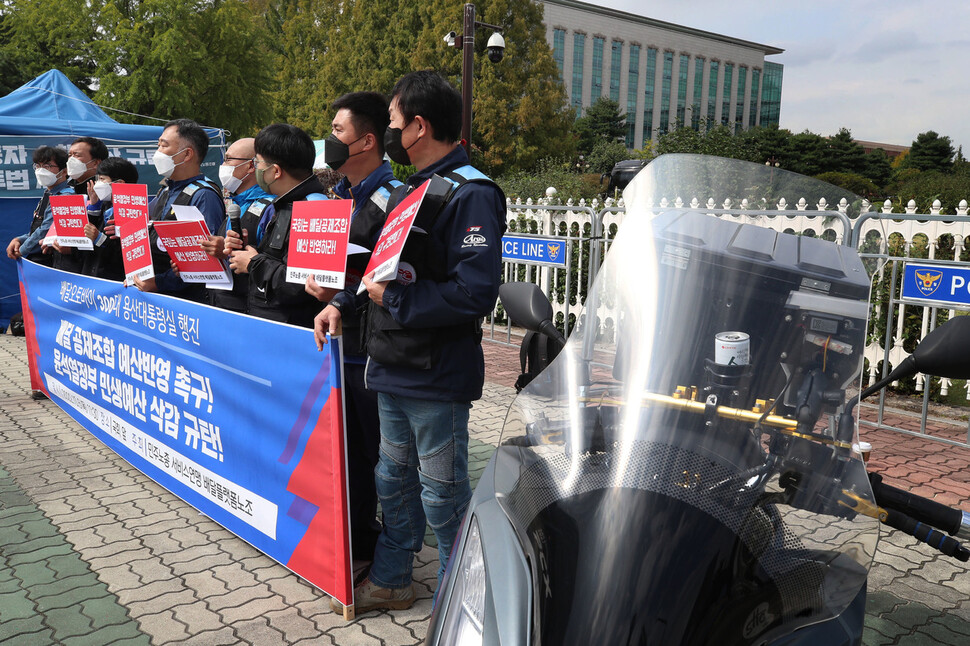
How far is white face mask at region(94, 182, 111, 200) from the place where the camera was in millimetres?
5926

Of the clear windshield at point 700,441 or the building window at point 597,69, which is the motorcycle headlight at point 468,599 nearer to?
the clear windshield at point 700,441

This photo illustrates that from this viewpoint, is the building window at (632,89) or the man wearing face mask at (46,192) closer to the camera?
the man wearing face mask at (46,192)

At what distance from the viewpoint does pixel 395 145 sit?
9.22 ft

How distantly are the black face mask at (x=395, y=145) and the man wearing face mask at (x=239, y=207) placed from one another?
3.94 feet

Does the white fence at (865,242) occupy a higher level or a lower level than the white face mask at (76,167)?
lower

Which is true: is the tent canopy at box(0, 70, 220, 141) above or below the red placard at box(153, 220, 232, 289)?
above

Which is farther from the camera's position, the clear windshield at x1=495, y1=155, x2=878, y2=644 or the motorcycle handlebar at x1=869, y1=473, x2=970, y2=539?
the motorcycle handlebar at x1=869, y1=473, x2=970, y2=539

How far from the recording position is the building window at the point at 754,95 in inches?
3647

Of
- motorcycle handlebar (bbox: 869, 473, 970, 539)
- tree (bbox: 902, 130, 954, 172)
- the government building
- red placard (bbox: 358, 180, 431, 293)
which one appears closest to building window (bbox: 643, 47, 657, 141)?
the government building

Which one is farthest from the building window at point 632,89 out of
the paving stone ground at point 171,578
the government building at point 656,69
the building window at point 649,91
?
the paving stone ground at point 171,578

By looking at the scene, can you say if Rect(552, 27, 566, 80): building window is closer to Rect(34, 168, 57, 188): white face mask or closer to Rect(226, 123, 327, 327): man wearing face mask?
Rect(34, 168, 57, 188): white face mask

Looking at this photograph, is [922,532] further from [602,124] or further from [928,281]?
[602,124]

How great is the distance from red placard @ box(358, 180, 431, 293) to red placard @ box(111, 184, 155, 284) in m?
2.28

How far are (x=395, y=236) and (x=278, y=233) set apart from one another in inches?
47.4
